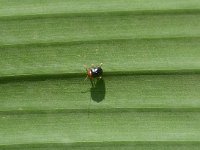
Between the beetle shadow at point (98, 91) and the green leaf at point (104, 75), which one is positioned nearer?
the green leaf at point (104, 75)

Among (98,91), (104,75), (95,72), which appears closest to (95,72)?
(95,72)

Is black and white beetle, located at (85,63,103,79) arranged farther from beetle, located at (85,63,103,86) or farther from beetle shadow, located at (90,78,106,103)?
beetle shadow, located at (90,78,106,103)

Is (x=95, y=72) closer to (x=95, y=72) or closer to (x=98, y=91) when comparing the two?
(x=95, y=72)

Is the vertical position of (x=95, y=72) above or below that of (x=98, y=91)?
above

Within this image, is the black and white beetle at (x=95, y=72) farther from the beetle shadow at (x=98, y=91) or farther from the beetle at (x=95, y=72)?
the beetle shadow at (x=98, y=91)

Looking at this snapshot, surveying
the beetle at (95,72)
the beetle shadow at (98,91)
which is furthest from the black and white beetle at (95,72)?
the beetle shadow at (98,91)

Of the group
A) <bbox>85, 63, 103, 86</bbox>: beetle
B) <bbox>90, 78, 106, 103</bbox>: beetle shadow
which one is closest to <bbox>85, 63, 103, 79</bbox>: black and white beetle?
<bbox>85, 63, 103, 86</bbox>: beetle
